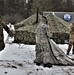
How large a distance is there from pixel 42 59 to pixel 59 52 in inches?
26.8

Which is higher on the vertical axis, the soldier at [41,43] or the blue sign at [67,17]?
the blue sign at [67,17]

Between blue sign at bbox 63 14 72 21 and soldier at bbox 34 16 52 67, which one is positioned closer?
soldier at bbox 34 16 52 67

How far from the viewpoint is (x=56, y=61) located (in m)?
10.0

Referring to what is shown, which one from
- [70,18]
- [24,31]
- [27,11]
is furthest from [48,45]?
[27,11]

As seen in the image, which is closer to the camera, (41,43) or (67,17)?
(41,43)

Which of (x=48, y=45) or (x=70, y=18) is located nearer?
(x=48, y=45)

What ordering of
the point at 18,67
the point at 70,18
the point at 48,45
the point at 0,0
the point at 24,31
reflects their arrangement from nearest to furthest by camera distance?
the point at 18,67
the point at 48,45
the point at 24,31
the point at 70,18
the point at 0,0

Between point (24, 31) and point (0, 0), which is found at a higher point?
point (0, 0)

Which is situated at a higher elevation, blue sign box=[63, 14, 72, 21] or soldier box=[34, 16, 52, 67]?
blue sign box=[63, 14, 72, 21]

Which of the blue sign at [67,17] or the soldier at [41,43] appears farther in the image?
the blue sign at [67,17]

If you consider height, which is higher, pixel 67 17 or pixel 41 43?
pixel 67 17

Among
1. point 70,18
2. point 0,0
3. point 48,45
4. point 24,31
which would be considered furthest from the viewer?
point 0,0

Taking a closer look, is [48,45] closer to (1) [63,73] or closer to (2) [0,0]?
(1) [63,73]

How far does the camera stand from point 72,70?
9.03 meters
